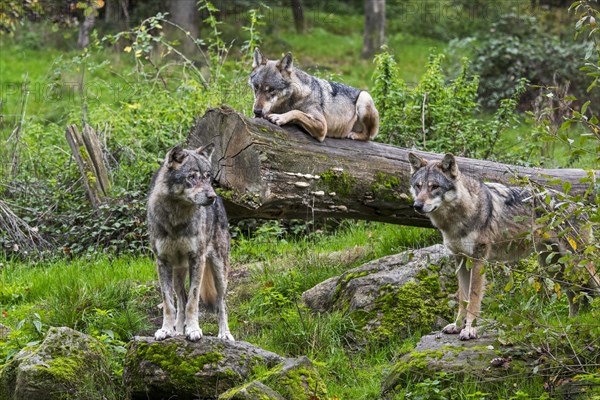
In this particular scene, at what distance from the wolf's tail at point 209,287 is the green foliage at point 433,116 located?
16.0 ft

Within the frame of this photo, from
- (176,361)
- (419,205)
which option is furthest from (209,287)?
(419,205)

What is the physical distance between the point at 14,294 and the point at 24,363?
3.28 metres

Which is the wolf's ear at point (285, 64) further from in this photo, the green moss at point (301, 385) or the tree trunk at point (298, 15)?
the tree trunk at point (298, 15)

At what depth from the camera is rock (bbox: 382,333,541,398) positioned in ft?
23.7

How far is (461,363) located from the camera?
7.38m

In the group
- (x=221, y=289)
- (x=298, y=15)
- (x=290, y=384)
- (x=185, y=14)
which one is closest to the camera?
(x=290, y=384)

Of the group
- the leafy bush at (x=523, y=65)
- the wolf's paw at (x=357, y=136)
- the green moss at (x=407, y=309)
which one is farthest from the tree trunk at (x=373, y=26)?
the green moss at (x=407, y=309)

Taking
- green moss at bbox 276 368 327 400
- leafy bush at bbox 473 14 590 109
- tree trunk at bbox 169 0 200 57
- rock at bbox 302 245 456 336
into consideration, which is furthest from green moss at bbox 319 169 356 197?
tree trunk at bbox 169 0 200 57

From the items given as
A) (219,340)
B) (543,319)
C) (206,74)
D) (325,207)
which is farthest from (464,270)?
(206,74)

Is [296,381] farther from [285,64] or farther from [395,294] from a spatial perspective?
[285,64]

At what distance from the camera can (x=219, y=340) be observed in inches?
298

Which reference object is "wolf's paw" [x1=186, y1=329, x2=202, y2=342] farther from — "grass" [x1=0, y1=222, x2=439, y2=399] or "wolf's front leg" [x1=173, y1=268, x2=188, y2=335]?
"grass" [x1=0, y1=222, x2=439, y2=399]

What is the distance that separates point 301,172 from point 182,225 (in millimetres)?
1919

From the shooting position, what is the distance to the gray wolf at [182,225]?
7.55 m
